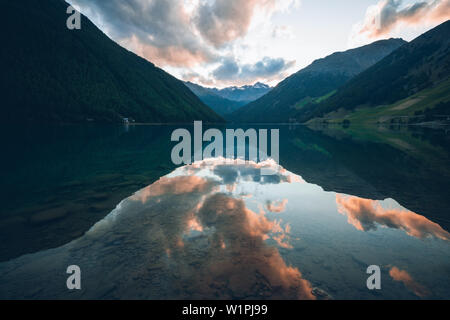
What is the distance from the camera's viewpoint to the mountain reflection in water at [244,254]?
6086 mm

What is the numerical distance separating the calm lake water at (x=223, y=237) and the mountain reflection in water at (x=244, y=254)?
41 mm

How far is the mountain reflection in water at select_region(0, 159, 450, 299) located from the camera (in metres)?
6.09

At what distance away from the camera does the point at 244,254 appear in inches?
309

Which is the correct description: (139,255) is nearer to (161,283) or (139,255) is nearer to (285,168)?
(161,283)

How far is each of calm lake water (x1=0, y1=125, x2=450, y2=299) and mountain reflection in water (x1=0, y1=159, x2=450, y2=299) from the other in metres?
0.04

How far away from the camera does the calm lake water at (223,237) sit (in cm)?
623

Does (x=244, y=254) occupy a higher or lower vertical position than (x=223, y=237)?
lower

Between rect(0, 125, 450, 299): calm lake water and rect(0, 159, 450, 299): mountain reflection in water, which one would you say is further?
rect(0, 125, 450, 299): calm lake water

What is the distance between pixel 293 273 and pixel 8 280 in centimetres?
884

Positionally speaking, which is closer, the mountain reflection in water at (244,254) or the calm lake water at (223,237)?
the mountain reflection in water at (244,254)

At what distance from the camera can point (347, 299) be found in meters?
5.81

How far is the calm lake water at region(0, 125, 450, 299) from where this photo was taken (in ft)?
20.5

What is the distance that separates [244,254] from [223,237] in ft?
5.07
